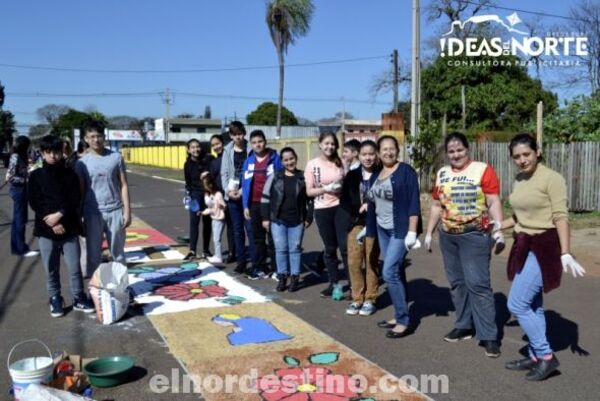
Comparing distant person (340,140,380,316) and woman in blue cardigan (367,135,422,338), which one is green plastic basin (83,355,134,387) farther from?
distant person (340,140,380,316)

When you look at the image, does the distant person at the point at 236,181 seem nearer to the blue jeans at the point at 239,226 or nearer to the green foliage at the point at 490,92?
the blue jeans at the point at 239,226

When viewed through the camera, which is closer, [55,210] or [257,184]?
[55,210]

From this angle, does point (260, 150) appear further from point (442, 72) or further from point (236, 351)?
point (442, 72)

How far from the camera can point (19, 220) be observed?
9406 millimetres

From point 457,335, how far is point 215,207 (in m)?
4.41

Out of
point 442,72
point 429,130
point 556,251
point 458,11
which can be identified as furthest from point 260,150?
point 458,11

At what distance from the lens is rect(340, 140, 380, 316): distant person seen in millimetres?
6004

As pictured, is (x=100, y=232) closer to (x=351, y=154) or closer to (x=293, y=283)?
(x=293, y=283)

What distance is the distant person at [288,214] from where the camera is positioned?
6.92 meters

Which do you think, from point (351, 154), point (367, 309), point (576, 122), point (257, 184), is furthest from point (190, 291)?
point (576, 122)

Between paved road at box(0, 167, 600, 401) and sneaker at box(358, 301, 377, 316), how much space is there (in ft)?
0.30

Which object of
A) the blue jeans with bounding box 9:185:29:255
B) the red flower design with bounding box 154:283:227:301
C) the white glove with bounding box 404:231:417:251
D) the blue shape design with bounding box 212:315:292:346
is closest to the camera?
the white glove with bounding box 404:231:417:251

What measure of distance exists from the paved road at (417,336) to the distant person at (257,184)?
402 mm

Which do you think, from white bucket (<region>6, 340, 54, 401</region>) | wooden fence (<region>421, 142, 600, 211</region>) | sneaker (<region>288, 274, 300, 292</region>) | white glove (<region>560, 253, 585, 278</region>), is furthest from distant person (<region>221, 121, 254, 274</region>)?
wooden fence (<region>421, 142, 600, 211</region>)
